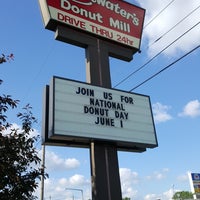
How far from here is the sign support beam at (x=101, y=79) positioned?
9.49 metres

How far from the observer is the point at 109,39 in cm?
1217

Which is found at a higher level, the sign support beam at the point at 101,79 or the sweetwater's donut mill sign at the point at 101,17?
the sweetwater's donut mill sign at the point at 101,17

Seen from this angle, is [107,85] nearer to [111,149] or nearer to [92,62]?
[92,62]

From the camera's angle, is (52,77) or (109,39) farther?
(109,39)

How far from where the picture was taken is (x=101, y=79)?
11.1 m

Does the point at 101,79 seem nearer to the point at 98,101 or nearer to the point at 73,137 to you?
the point at 98,101

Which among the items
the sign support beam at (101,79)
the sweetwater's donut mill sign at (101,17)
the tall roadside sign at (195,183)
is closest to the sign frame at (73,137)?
the sign support beam at (101,79)

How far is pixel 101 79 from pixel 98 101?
1217 mm

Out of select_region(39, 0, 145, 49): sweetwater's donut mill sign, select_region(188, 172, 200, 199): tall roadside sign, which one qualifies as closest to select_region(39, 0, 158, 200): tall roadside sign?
select_region(39, 0, 145, 49): sweetwater's donut mill sign

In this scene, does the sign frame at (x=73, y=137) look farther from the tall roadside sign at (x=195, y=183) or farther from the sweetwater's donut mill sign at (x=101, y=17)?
the tall roadside sign at (x=195, y=183)

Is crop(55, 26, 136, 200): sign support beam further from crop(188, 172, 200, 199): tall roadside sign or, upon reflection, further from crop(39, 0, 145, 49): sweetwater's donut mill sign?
crop(188, 172, 200, 199): tall roadside sign

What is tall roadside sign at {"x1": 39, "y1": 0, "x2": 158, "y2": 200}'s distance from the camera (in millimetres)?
9312

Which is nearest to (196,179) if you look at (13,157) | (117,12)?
(117,12)

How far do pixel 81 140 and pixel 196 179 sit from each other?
46.2m
